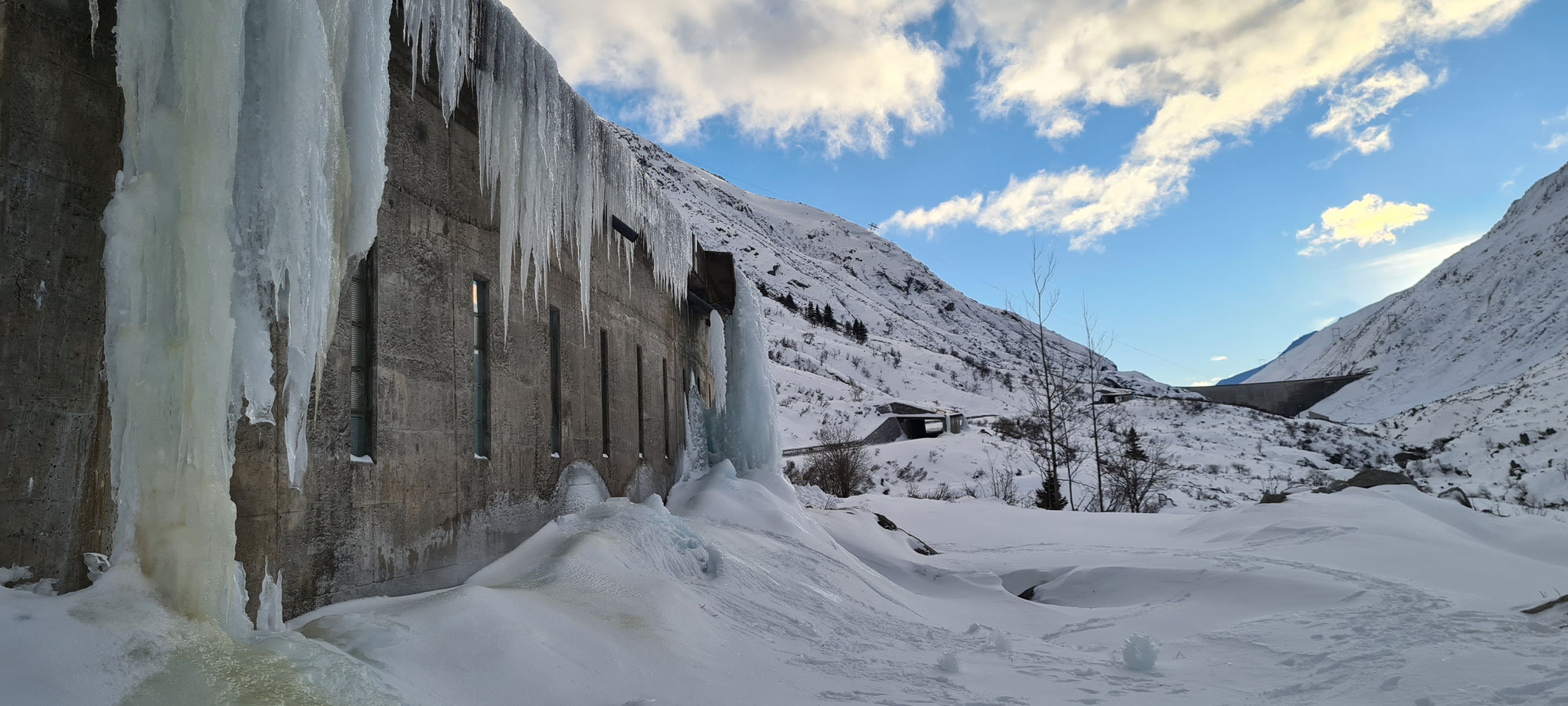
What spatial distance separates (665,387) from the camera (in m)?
10.4

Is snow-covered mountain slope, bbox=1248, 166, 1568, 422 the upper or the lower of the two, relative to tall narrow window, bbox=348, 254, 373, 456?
upper

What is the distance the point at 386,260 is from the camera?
4.48 m

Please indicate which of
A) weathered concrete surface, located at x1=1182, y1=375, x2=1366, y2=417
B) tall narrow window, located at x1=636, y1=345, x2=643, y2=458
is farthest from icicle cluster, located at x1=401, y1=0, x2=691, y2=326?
weathered concrete surface, located at x1=1182, y1=375, x2=1366, y2=417

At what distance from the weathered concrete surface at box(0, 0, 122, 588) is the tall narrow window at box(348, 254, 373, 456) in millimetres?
1325

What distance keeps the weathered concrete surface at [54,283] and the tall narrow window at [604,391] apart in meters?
4.72

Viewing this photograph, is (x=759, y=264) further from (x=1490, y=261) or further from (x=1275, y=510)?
(x=1275, y=510)

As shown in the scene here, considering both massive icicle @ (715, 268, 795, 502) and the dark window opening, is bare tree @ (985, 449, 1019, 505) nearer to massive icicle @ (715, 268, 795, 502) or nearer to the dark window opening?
massive icicle @ (715, 268, 795, 502)

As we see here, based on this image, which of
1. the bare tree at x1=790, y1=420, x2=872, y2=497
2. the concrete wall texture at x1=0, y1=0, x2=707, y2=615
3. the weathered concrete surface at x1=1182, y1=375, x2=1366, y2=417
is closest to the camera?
the concrete wall texture at x1=0, y1=0, x2=707, y2=615

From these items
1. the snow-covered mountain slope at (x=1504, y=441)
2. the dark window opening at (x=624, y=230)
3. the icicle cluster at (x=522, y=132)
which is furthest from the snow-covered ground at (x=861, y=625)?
the snow-covered mountain slope at (x=1504, y=441)

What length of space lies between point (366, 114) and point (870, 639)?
4.25 m

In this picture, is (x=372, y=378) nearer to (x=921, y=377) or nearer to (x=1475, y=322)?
(x=921, y=377)

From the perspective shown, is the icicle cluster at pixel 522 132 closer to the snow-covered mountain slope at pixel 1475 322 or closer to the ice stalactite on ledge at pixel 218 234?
the ice stalactite on ledge at pixel 218 234

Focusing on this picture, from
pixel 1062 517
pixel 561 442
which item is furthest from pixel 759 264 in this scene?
pixel 561 442

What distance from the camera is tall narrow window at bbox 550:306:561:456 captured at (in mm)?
6566
